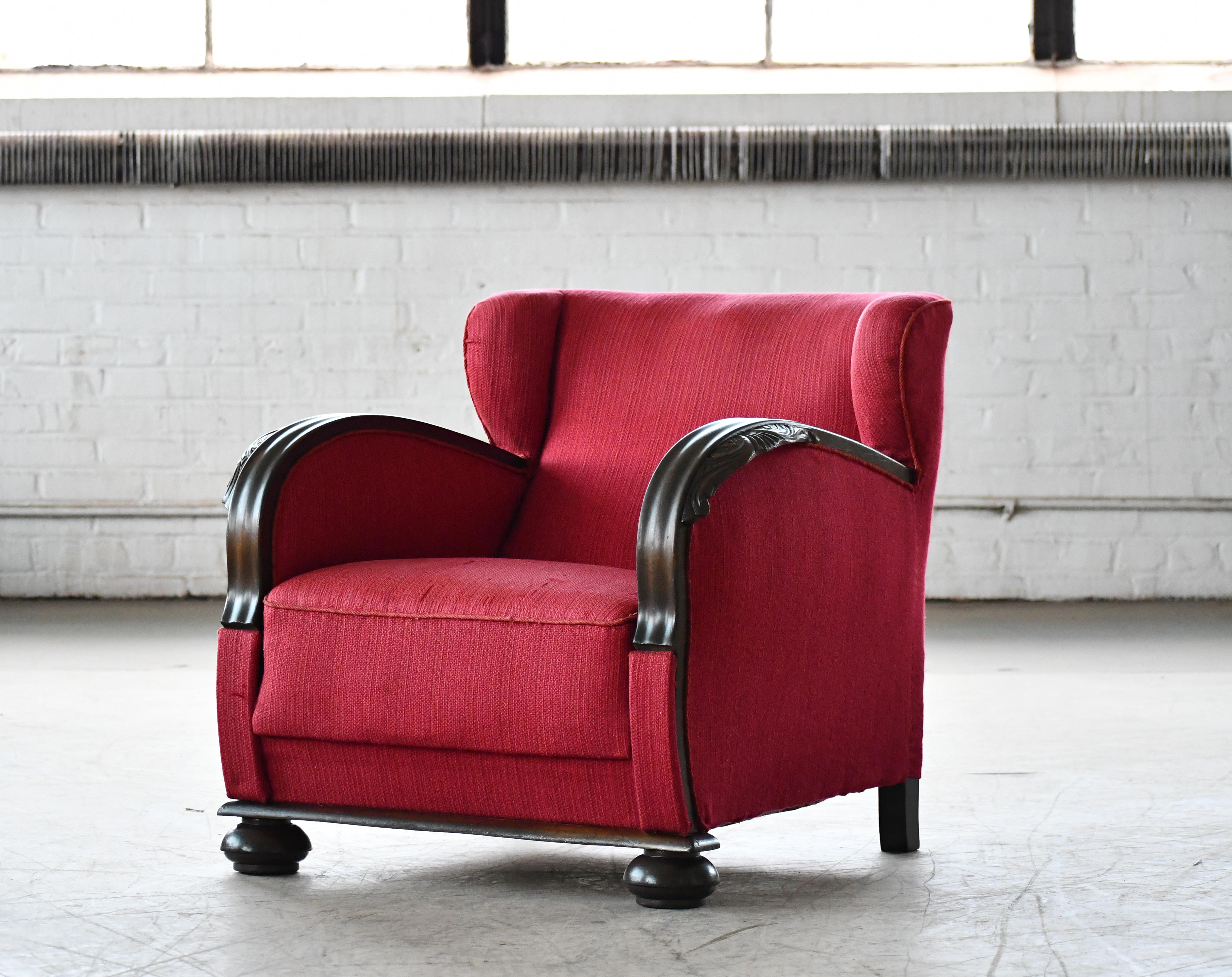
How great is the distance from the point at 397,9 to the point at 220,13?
58 centimetres

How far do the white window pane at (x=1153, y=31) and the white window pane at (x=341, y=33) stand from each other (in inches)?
79.6

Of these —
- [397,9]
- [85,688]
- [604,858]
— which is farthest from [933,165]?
[604,858]

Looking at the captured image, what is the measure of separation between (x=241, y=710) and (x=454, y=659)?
0.99ft

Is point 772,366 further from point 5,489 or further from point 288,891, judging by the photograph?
point 5,489

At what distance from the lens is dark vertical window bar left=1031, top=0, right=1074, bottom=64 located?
5.00 meters

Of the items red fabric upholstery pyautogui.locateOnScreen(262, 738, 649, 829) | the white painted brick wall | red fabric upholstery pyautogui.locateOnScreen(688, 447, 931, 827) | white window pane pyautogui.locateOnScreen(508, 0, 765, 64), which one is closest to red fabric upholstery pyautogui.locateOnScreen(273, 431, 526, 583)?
red fabric upholstery pyautogui.locateOnScreen(262, 738, 649, 829)

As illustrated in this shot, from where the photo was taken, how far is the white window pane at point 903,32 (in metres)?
5.00

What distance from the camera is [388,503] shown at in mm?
2041

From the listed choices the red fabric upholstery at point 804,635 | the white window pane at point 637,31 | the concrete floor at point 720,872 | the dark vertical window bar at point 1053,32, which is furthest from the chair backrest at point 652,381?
the dark vertical window bar at point 1053,32

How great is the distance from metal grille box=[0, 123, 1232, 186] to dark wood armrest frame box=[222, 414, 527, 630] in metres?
3.12

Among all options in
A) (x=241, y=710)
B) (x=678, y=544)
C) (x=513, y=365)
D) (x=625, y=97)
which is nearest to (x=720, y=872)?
(x=678, y=544)

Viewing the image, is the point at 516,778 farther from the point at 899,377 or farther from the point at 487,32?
the point at 487,32

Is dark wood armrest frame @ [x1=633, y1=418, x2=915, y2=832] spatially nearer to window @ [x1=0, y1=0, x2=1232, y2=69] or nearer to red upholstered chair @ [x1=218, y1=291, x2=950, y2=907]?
red upholstered chair @ [x1=218, y1=291, x2=950, y2=907]

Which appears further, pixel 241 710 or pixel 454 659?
pixel 241 710
